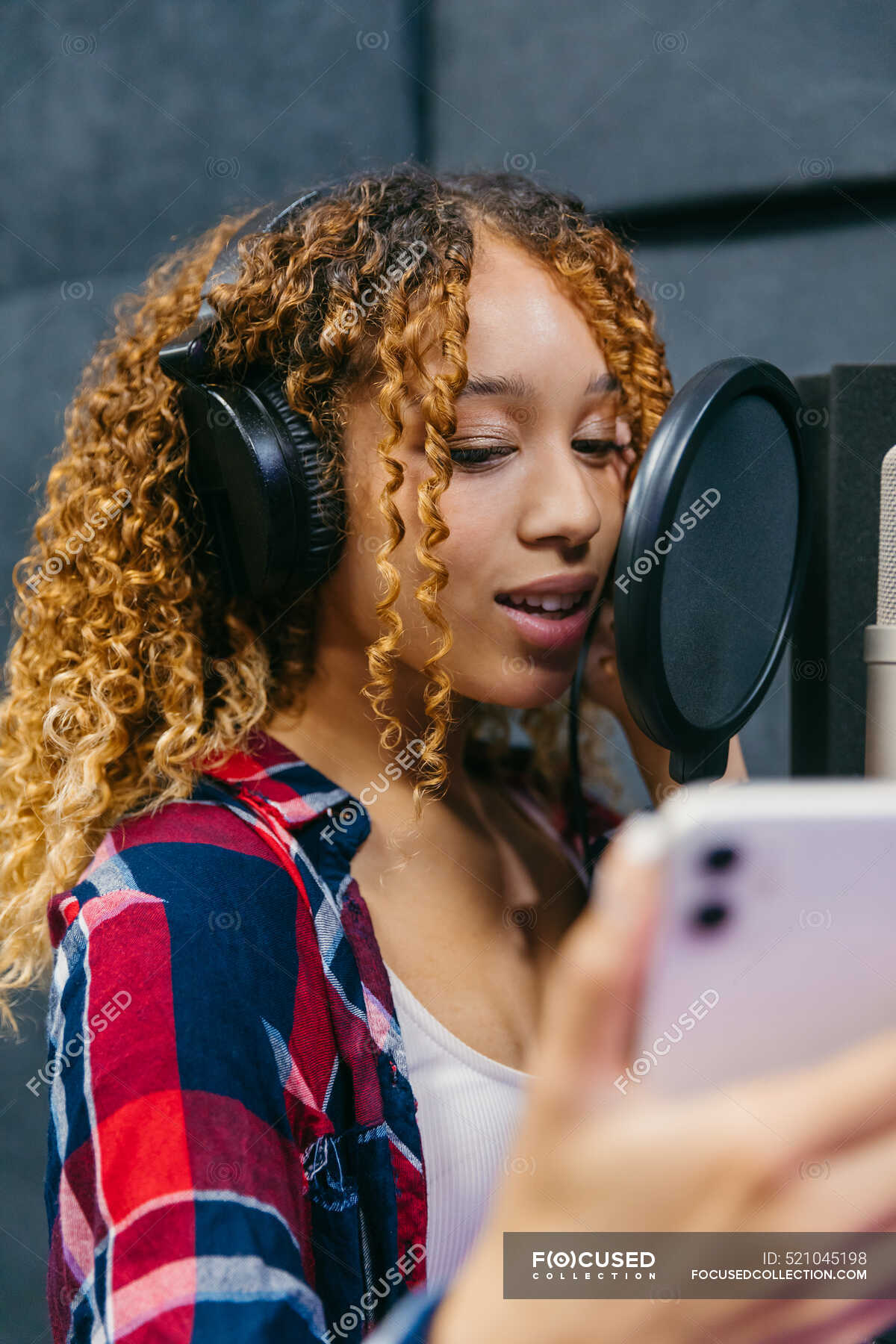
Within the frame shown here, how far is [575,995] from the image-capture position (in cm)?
27

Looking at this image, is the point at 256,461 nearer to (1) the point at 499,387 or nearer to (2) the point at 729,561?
(1) the point at 499,387

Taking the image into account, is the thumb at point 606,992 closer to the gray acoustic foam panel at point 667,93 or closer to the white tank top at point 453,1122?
the white tank top at point 453,1122

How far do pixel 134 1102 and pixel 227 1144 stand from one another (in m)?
0.05

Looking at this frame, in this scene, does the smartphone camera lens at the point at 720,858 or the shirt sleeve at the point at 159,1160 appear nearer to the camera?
the smartphone camera lens at the point at 720,858

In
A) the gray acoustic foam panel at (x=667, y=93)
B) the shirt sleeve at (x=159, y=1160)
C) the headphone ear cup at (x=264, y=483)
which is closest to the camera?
the shirt sleeve at (x=159, y=1160)

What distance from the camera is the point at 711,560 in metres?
0.53

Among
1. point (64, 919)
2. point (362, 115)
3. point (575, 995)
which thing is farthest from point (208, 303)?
point (362, 115)

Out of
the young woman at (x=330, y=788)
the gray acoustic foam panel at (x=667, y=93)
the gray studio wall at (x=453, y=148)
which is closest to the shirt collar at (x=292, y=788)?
the young woman at (x=330, y=788)

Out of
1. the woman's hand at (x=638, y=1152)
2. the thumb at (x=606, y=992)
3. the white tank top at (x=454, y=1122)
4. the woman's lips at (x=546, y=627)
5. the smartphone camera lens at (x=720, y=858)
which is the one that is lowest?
the white tank top at (x=454, y=1122)

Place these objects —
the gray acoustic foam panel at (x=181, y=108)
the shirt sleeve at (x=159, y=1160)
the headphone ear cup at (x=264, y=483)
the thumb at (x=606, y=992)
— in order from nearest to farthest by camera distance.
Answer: the thumb at (x=606, y=992) → the shirt sleeve at (x=159, y=1160) → the headphone ear cup at (x=264, y=483) → the gray acoustic foam panel at (x=181, y=108)

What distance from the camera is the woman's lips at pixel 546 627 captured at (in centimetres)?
62

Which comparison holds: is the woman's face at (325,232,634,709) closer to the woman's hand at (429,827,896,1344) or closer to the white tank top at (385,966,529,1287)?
the white tank top at (385,966,529,1287)

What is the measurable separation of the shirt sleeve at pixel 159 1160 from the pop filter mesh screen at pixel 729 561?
29 centimetres

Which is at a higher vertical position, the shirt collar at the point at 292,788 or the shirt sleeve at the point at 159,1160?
the shirt collar at the point at 292,788
